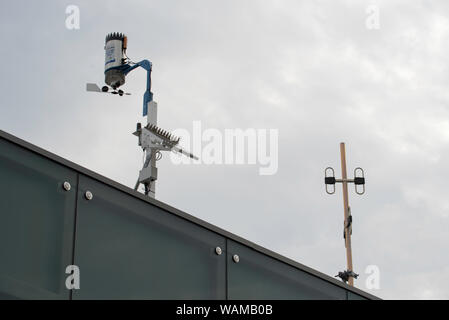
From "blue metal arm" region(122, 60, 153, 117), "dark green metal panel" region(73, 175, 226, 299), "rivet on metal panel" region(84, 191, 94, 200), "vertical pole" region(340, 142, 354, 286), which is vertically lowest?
"dark green metal panel" region(73, 175, 226, 299)

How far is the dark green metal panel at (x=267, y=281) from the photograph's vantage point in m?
9.74

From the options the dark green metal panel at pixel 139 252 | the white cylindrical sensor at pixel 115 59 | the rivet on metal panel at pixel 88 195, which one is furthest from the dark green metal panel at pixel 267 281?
the white cylindrical sensor at pixel 115 59

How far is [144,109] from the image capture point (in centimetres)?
2594

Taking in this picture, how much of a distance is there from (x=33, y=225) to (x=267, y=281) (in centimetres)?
334

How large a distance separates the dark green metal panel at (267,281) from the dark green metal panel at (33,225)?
7.58 ft

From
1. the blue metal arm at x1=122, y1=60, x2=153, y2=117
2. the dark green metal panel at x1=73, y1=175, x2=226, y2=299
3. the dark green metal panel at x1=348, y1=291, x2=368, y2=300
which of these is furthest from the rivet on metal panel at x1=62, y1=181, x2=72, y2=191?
the blue metal arm at x1=122, y1=60, x2=153, y2=117

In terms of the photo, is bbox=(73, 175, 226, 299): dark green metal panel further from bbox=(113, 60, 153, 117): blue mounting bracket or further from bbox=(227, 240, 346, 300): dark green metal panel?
bbox=(113, 60, 153, 117): blue mounting bracket

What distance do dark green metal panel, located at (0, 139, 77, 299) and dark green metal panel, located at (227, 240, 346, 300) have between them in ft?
7.58

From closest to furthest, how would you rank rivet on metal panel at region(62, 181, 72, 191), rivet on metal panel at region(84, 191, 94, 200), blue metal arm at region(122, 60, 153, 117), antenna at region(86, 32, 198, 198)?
rivet on metal panel at region(62, 181, 72, 191)
rivet on metal panel at region(84, 191, 94, 200)
antenna at region(86, 32, 198, 198)
blue metal arm at region(122, 60, 153, 117)

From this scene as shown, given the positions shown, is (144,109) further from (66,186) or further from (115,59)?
(66,186)

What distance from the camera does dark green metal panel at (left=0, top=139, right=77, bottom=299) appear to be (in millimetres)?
7582
